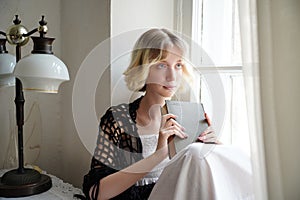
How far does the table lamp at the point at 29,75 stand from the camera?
100 cm

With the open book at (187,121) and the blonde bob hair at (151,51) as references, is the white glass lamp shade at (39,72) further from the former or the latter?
the open book at (187,121)

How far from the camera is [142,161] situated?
0.88 meters

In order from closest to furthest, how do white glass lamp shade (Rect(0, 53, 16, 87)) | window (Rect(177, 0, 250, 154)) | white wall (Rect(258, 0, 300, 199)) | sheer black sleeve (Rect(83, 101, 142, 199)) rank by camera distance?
1. white wall (Rect(258, 0, 300, 199))
2. sheer black sleeve (Rect(83, 101, 142, 199))
3. window (Rect(177, 0, 250, 154))
4. white glass lamp shade (Rect(0, 53, 16, 87))

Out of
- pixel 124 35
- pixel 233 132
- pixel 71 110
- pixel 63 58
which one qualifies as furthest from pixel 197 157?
pixel 63 58

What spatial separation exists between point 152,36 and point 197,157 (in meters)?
0.41

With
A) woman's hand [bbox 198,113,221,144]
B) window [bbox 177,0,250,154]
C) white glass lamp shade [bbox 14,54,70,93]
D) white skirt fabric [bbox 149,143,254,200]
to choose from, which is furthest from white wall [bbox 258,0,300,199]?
white glass lamp shade [bbox 14,54,70,93]

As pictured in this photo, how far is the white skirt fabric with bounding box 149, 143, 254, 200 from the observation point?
0.66m

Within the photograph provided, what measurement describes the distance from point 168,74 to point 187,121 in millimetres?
149

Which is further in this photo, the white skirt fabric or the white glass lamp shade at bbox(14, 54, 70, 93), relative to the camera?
the white glass lamp shade at bbox(14, 54, 70, 93)

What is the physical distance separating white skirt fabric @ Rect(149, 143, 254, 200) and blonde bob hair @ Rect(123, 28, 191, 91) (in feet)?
1.00

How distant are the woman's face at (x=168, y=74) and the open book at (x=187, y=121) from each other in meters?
0.05

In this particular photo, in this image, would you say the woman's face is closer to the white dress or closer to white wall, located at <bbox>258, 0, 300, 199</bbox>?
the white dress

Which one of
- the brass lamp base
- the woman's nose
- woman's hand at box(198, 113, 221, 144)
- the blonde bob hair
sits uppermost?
the blonde bob hair

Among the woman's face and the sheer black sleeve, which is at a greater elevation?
the woman's face
